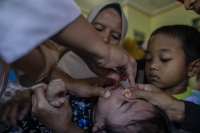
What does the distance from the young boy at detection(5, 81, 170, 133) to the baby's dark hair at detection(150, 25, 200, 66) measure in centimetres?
48

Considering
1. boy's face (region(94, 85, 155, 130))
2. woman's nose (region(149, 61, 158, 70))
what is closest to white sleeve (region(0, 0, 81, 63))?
boy's face (region(94, 85, 155, 130))

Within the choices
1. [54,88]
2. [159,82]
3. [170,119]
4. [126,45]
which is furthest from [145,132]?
[126,45]

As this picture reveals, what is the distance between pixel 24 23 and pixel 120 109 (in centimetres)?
45

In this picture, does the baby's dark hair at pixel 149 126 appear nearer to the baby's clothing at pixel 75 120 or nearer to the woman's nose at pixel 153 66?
the baby's clothing at pixel 75 120

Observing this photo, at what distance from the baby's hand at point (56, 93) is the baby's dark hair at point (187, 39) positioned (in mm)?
739

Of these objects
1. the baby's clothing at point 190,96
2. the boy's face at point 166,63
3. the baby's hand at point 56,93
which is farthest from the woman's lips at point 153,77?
the baby's hand at point 56,93

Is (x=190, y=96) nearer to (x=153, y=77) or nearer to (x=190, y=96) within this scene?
(x=190, y=96)

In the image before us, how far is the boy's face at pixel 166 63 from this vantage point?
98cm

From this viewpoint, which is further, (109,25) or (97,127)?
(109,25)

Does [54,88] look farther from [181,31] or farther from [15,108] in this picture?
[181,31]

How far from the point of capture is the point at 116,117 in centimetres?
69

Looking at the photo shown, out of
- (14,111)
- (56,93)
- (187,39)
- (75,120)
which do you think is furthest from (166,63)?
(14,111)

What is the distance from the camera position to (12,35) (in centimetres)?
41

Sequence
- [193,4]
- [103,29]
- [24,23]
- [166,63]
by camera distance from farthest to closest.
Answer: [103,29] < [166,63] < [193,4] < [24,23]
